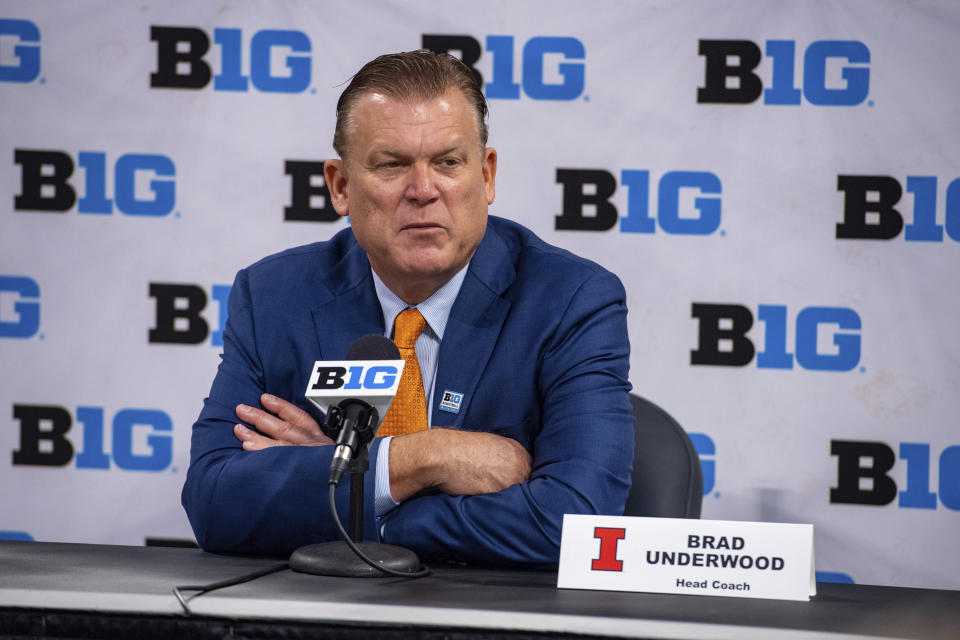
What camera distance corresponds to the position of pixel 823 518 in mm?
3102

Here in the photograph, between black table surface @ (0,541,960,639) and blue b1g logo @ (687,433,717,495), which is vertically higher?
blue b1g logo @ (687,433,717,495)

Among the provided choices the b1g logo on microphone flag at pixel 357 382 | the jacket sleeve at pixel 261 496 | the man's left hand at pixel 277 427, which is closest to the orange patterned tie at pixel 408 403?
the man's left hand at pixel 277 427

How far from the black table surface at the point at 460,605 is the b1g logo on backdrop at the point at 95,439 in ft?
6.04

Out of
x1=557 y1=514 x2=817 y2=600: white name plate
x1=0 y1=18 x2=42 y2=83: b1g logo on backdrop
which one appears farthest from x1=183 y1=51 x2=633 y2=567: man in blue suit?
x1=0 y1=18 x2=42 y2=83: b1g logo on backdrop

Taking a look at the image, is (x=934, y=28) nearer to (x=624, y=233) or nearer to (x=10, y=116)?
(x=624, y=233)

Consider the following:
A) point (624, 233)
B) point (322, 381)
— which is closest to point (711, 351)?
point (624, 233)

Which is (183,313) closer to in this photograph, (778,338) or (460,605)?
(778,338)

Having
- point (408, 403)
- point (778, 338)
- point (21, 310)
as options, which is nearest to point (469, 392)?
point (408, 403)

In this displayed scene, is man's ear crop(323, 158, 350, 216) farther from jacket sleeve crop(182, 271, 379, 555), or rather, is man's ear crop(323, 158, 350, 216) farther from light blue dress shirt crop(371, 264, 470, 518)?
jacket sleeve crop(182, 271, 379, 555)

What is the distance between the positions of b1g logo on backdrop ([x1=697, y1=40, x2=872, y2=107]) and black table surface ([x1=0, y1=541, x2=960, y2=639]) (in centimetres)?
198

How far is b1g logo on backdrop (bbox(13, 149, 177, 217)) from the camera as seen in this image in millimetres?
3336

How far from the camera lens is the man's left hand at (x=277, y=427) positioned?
6.35 feet

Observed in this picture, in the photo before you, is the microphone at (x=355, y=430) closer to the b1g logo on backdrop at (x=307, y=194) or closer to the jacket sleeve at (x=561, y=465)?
the jacket sleeve at (x=561, y=465)

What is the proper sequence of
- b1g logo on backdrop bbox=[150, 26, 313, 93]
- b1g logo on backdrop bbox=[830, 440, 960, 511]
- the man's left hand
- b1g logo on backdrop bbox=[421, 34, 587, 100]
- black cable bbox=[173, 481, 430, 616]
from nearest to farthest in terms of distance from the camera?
1. black cable bbox=[173, 481, 430, 616]
2. the man's left hand
3. b1g logo on backdrop bbox=[830, 440, 960, 511]
4. b1g logo on backdrop bbox=[421, 34, 587, 100]
5. b1g logo on backdrop bbox=[150, 26, 313, 93]
